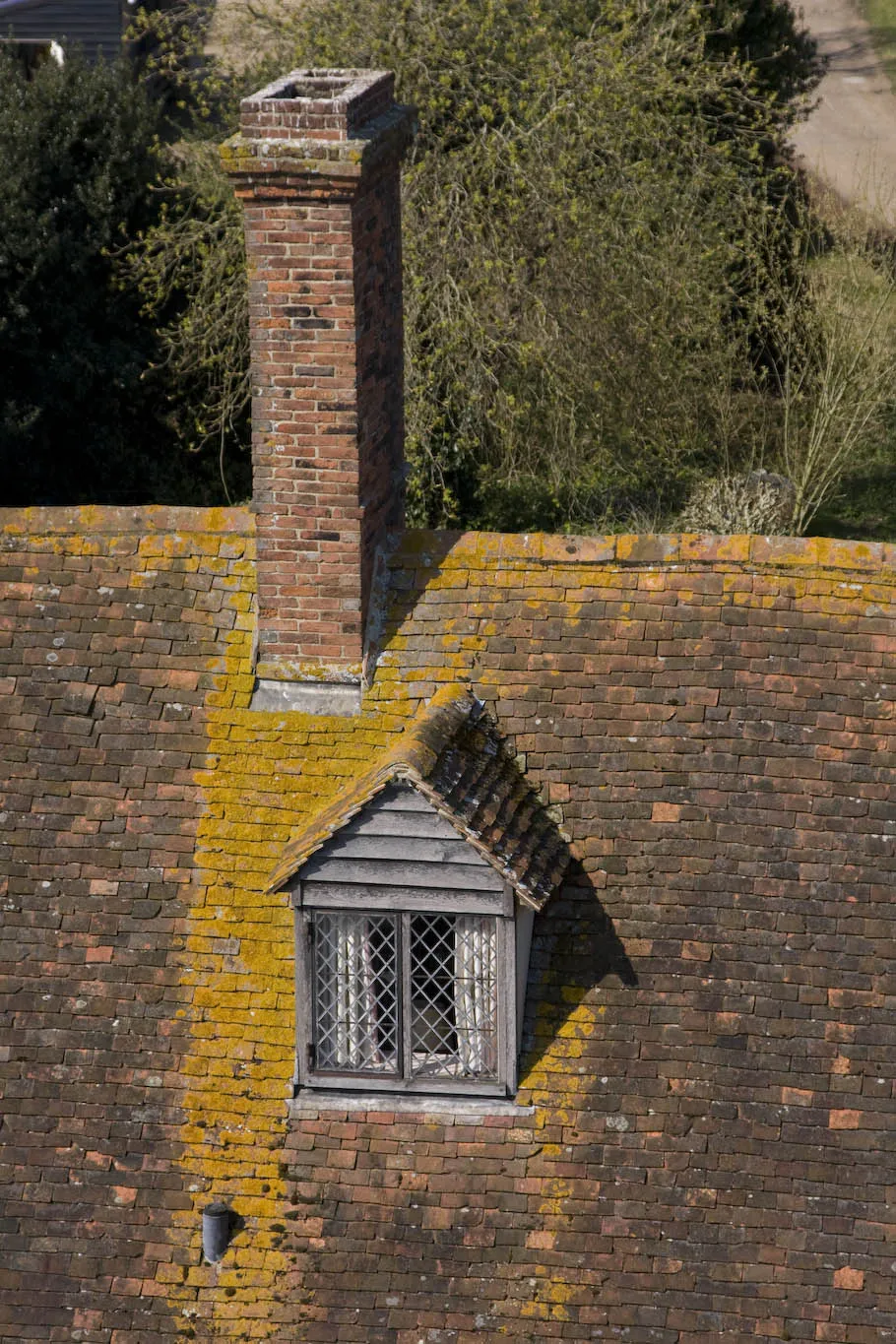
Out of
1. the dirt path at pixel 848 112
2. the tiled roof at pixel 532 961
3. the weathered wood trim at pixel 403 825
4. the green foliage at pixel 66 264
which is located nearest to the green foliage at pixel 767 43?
the dirt path at pixel 848 112

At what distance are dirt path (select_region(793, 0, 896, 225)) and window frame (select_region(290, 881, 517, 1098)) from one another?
24.5 metres

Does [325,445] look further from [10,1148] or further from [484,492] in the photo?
[484,492]

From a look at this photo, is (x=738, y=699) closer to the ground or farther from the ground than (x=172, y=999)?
farther from the ground

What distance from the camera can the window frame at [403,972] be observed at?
7695 mm

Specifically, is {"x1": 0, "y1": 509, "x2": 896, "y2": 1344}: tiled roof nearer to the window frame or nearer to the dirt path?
the window frame

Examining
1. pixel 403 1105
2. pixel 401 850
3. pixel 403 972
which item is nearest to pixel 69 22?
pixel 401 850

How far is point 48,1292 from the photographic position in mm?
7543

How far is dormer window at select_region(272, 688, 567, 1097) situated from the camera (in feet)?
25.2

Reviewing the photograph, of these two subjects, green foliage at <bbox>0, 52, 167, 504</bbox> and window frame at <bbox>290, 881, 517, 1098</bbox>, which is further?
green foliage at <bbox>0, 52, 167, 504</bbox>

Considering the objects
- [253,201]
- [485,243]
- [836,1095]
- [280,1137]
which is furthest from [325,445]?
[485,243]

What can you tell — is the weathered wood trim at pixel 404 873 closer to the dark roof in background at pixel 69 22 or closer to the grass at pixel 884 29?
the dark roof in background at pixel 69 22

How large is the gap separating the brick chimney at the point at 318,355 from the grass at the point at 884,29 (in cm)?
3419

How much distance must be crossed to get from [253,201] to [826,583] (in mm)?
3708

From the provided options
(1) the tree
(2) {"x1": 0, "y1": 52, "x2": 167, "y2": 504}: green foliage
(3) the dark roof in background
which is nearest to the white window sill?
(1) the tree
